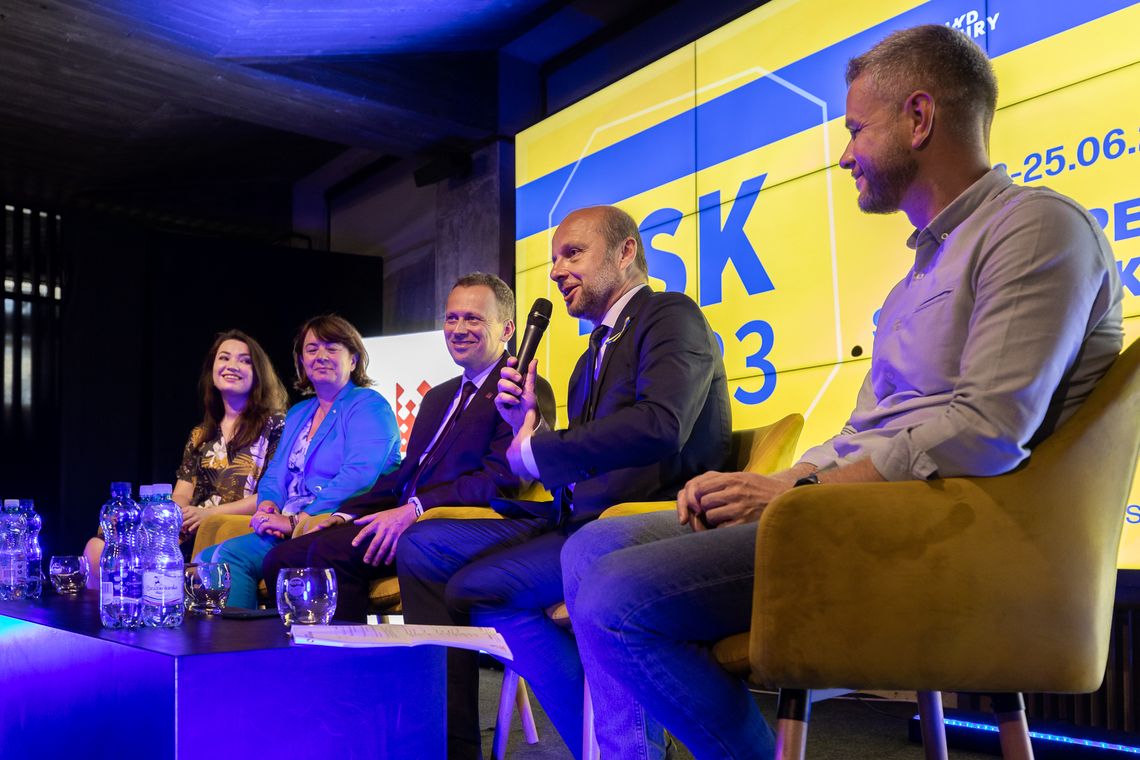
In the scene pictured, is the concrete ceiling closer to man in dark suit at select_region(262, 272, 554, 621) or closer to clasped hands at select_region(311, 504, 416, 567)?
man in dark suit at select_region(262, 272, 554, 621)

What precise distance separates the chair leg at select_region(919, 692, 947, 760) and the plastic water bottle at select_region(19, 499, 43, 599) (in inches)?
79.2

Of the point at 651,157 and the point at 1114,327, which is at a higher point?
the point at 651,157

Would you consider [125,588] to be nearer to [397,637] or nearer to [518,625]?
[397,637]

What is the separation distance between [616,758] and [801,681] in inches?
25.4

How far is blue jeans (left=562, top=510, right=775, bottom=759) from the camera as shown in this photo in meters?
1.43

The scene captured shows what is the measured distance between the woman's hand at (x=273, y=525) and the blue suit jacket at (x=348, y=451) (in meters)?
0.13

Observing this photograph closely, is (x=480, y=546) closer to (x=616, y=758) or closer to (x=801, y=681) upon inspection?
(x=616, y=758)

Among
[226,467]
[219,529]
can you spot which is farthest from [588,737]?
[226,467]

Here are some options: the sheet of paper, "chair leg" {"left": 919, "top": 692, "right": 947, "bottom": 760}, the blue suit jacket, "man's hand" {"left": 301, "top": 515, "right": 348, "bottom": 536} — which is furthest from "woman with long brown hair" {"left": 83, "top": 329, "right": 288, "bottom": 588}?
"chair leg" {"left": 919, "top": 692, "right": 947, "bottom": 760}

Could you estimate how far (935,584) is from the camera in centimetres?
128

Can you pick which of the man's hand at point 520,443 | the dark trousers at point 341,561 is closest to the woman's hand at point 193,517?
the dark trousers at point 341,561

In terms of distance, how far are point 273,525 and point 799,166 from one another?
2359 mm

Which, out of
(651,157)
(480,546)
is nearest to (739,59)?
(651,157)

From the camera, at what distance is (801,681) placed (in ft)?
4.23
